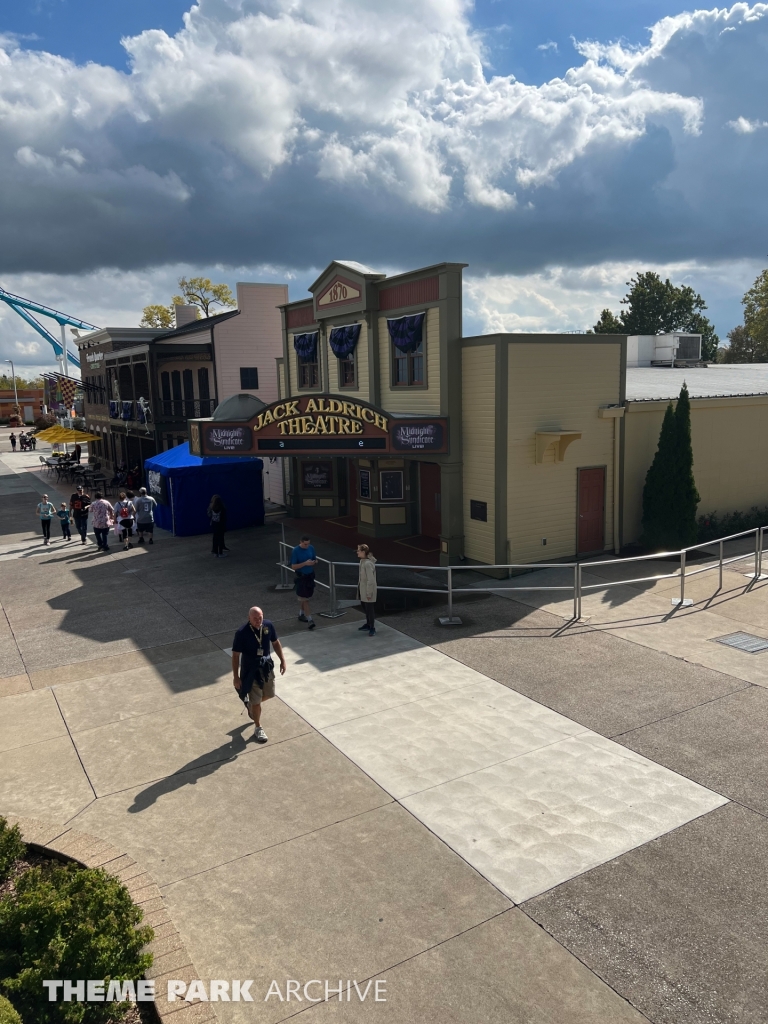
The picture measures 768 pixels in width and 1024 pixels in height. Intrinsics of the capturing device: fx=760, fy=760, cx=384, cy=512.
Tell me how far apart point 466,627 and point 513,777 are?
5.41m

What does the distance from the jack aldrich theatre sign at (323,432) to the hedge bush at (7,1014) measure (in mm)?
13401

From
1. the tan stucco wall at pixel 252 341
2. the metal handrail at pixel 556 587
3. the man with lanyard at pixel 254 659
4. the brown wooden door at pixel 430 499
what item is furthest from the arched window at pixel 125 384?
the man with lanyard at pixel 254 659

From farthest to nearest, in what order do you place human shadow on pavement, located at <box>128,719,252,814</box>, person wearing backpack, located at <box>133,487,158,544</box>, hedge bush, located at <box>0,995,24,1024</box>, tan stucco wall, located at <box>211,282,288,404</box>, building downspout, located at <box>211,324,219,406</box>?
tan stucco wall, located at <box>211,282,288,404</box>
building downspout, located at <box>211,324,219,406</box>
person wearing backpack, located at <box>133,487,158,544</box>
human shadow on pavement, located at <box>128,719,252,814</box>
hedge bush, located at <box>0,995,24,1024</box>

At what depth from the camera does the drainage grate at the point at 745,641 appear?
1232 cm

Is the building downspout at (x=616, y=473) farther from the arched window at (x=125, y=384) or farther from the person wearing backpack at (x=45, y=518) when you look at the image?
the arched window at (x=125, y=384)

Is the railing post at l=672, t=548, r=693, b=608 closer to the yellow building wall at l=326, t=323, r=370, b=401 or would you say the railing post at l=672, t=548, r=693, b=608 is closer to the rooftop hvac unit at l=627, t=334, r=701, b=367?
the yellow building wall at l=326, t=323, r=370, b=401

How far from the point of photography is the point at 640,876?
6.75 meters

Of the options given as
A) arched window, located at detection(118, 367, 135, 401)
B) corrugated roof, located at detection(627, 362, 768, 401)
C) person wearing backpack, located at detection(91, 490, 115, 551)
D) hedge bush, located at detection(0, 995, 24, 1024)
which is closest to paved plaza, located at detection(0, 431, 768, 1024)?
hedge bush, located at detection(0, 995, 24, 1024)

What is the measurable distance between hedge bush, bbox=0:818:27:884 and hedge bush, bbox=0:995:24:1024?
79.1 inches

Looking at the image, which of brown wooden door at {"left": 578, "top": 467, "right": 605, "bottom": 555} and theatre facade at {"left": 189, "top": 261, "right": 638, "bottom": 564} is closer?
theatre facade at {"left": 189, "top": 261, "right": 638, "bottom": 564}

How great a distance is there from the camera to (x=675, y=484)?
18969 millimetres

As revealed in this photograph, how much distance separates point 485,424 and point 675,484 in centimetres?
538

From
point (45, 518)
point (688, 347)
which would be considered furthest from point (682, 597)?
point (688, 347)

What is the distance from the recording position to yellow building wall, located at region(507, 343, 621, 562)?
56.5ft
